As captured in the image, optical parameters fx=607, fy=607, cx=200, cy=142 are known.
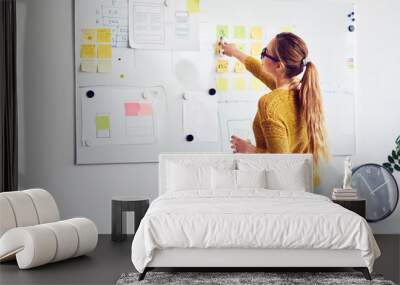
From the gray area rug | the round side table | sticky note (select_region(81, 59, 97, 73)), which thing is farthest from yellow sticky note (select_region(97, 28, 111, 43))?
the gray area rug

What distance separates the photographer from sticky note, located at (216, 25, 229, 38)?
6.29 m

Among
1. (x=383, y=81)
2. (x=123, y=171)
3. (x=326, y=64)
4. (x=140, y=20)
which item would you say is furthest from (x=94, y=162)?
(x=383, y=81)

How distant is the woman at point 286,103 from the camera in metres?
6.32

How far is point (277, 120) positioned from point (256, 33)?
93 centimetres

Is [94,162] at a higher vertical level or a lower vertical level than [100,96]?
lower

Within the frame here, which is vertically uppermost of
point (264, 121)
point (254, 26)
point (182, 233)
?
point (254, 26)

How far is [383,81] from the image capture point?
645 centimetres

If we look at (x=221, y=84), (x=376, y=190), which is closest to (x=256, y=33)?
(x=221, y=84)

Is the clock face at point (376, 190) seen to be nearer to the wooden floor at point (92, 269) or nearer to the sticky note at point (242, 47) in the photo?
the wooden floor at point (92, 269)

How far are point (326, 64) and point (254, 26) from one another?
86 centimetres

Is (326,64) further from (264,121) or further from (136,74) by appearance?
(136,74)

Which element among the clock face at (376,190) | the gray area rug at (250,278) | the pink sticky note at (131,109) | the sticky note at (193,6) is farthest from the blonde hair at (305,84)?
the gray area rug at (250,278)

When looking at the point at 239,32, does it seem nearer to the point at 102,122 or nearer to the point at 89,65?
the point at 89,65

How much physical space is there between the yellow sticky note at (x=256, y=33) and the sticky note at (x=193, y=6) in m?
0.61
